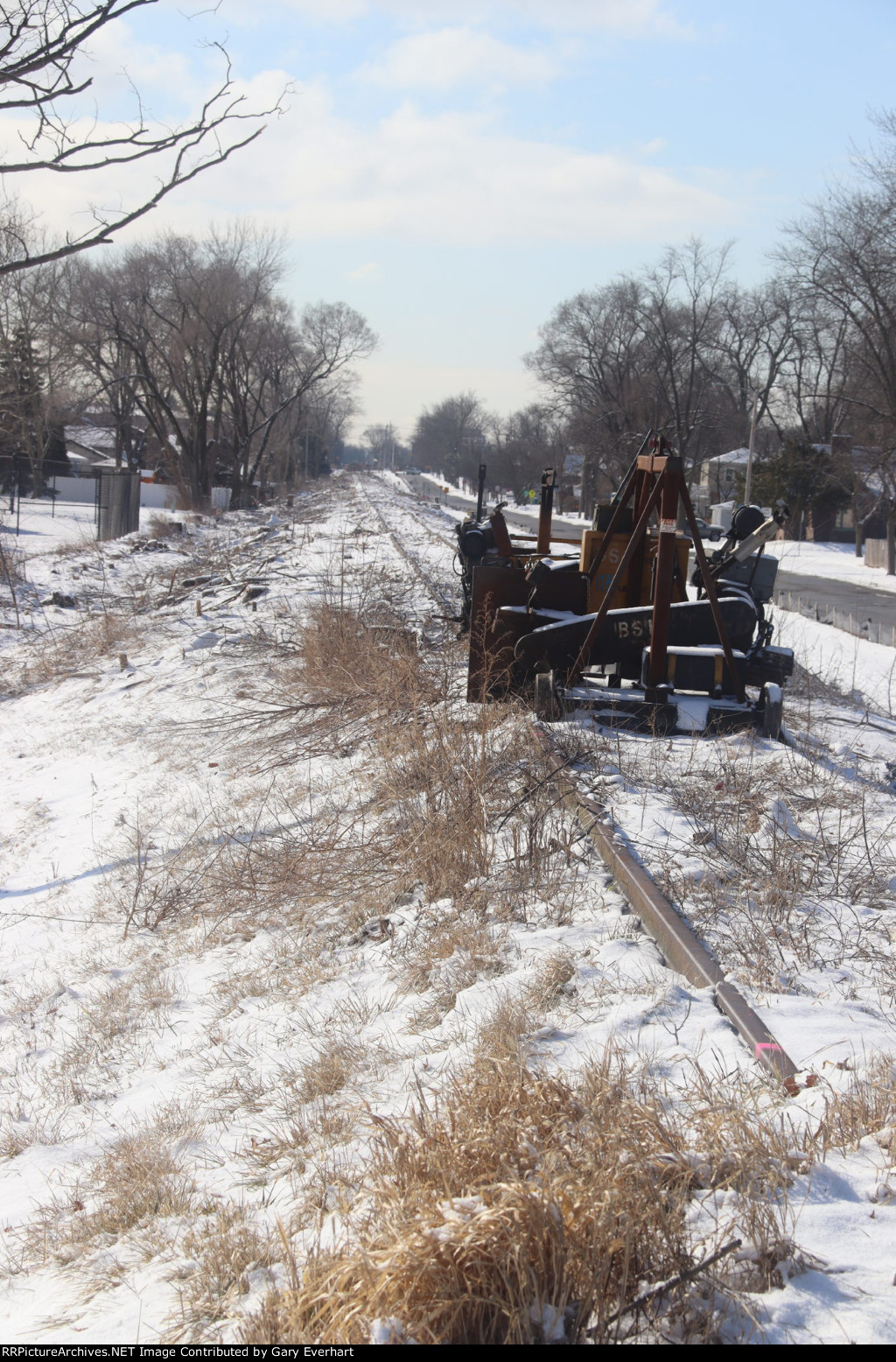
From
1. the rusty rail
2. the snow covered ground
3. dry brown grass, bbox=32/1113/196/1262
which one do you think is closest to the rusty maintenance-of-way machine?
the snow covered ground

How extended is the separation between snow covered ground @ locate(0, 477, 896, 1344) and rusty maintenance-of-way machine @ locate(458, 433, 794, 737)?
0.55 metres

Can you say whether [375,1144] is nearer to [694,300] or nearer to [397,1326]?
[397,1326]

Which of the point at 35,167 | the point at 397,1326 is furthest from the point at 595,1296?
the point at 35,167

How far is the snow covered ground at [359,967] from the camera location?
3.00 m

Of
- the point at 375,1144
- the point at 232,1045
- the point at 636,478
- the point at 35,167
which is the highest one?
the point at 35,167

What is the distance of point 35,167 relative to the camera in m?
7.32

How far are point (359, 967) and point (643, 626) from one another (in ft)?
17.4

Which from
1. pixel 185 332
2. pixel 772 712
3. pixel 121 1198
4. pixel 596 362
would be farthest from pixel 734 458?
pixel 121 1198

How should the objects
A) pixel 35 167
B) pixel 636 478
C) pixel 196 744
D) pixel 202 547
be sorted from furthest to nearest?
1. pixel 202 547
2. pixel 196 744
3. pixel 636 478
4. pixel 35 167

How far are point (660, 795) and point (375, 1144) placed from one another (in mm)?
3957

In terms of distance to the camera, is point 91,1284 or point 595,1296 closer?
point 595,1296

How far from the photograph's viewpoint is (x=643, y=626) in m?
9.61

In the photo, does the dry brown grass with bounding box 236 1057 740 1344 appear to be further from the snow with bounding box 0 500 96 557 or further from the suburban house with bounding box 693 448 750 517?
the suburban house with bounding box 693 448 750 517

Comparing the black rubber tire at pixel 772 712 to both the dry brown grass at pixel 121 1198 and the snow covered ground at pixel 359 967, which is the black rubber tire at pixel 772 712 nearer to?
the snow covered ground at pixel 359 967
